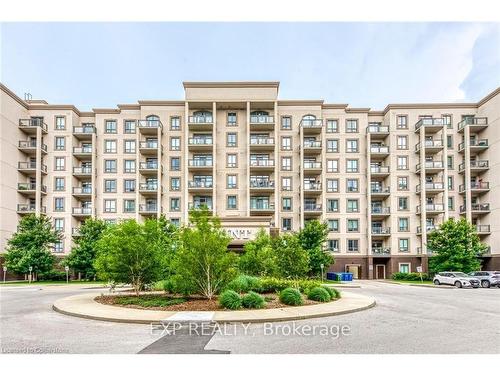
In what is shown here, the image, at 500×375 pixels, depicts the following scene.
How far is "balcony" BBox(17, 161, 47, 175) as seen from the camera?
4722 centimetres

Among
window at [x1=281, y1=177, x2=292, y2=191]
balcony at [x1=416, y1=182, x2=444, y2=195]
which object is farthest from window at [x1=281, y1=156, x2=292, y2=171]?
balcony at [x1=416, y1=182, x2=444, y2=195]

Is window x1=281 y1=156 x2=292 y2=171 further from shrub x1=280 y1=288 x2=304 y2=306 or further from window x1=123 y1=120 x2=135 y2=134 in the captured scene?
shrub x1=280 y1=288 x2=304 y2=306

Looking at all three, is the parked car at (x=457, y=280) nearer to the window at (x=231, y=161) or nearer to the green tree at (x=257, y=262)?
the green tree at (x=257, y=262)

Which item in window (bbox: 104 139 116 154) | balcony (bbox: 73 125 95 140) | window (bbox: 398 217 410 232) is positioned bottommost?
window (bbox: 398 217 410 232)

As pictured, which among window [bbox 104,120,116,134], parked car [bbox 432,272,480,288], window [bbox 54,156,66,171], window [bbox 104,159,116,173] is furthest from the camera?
window [bbox 104,120,116,134]

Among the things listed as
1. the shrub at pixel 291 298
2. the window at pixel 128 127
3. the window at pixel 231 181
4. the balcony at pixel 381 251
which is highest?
the window at pixel 128 127

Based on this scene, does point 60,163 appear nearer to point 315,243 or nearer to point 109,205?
point 109,205

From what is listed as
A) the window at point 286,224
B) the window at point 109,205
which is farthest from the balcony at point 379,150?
the window at point 109,205

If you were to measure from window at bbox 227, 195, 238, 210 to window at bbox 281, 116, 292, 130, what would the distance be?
1088cm

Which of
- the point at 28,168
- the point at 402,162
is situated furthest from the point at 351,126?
the point at 28,168

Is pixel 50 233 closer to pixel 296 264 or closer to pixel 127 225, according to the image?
pixel 127 225

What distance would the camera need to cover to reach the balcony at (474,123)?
48062 mm

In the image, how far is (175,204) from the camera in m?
49.4

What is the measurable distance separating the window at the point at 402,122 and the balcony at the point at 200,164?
2365 cm
